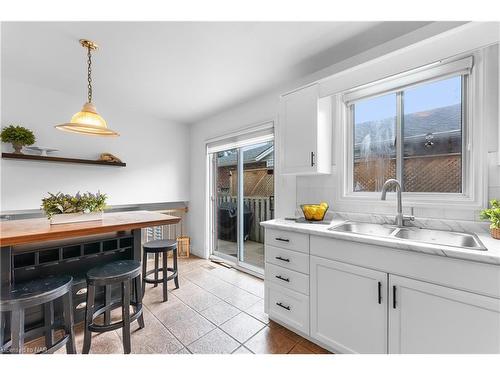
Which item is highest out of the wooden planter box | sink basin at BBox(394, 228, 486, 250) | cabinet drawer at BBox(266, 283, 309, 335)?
the wooden planter box

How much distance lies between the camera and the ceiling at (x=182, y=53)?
5.33ft

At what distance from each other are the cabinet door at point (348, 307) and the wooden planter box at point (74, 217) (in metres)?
1.90

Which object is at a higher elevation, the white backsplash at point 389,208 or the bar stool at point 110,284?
the white backsplash at point 389,208

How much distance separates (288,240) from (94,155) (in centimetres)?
301

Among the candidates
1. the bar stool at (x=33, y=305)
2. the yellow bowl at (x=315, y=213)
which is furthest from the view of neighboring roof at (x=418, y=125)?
the bar stool at (x=33, y=305)

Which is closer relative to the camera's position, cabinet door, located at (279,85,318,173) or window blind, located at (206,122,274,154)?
cabinet door, located at (279,85,318,173)

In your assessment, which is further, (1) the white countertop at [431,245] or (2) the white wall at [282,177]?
(2) the white wall at [282,177]

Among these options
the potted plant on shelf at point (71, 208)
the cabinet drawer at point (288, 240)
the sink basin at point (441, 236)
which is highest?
the potted plant on shelf at point (71, 208)

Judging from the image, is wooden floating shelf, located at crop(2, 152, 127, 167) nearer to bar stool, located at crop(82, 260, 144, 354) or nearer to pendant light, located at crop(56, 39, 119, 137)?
pendant light, located at crop(56, 39, 119, 137)

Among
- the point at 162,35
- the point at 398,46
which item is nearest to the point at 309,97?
the point at 398,46

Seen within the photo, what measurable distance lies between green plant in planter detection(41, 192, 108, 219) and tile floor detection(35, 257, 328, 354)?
3.42 ft

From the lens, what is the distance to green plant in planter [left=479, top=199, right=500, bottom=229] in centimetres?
131

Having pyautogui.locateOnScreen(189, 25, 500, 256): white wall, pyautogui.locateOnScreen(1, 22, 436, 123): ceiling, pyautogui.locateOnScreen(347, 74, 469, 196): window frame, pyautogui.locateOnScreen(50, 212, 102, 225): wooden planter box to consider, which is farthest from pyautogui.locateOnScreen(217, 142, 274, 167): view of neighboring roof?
pyautogui.locateOnScreen(50, 212, 102, 225): wooden planter box

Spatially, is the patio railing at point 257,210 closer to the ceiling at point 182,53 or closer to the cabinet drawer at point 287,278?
the cabinet drawer at point 287,278
